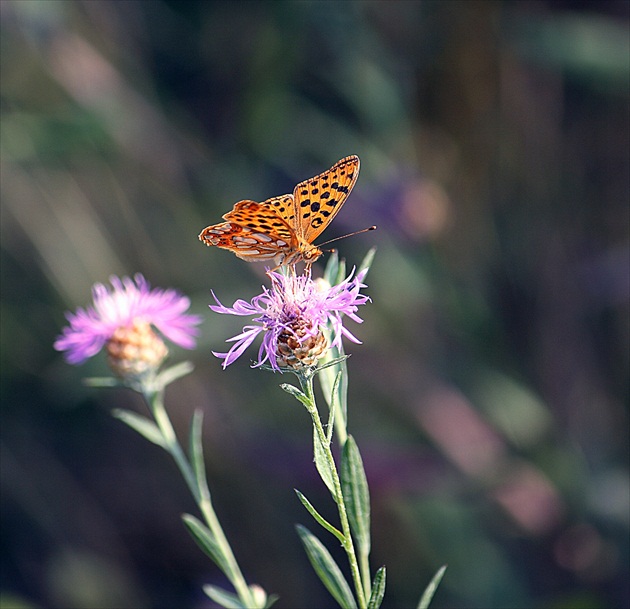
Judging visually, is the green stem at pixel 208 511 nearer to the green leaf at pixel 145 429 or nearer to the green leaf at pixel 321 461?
the green leaf at pixel 145 429

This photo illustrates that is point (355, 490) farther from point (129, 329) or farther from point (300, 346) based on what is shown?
point (129, 329)

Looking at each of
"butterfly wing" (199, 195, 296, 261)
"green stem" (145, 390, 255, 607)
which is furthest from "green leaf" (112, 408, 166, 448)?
"butterfly wing" (199, 195, 296, 261)

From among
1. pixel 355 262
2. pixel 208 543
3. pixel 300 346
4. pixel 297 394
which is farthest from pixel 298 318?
pixel 355 262

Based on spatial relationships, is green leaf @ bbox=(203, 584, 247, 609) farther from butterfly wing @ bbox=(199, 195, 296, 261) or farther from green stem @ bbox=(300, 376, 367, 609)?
butterfly wing @ bbox=(199, 195, 296, 261)

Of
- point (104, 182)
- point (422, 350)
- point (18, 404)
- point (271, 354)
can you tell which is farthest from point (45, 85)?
point (271, 354)

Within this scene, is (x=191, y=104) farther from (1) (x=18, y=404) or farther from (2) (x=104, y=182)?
(1) (x=18, y=404)
